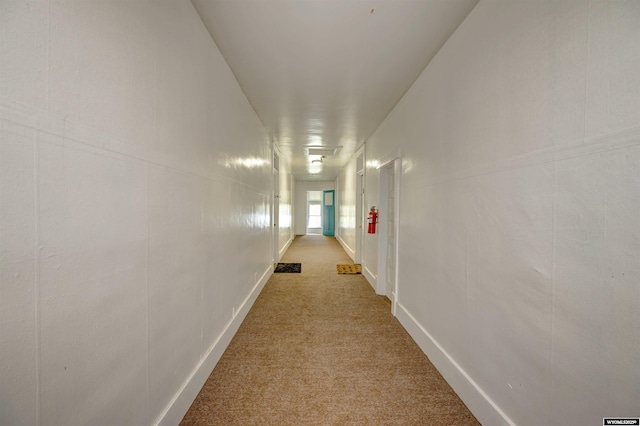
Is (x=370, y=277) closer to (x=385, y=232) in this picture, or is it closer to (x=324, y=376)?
(x=385, y=232)

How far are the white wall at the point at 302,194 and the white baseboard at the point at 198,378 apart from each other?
32.6ft

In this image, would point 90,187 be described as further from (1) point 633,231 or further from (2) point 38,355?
(1) point 633,231

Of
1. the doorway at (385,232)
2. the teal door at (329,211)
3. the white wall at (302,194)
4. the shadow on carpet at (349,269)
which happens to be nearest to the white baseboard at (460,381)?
the doorway at (385,232)

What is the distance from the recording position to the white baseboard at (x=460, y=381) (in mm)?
1571

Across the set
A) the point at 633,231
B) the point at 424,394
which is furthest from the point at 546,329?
the point at 424,394

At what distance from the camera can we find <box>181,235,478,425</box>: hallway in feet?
5.76

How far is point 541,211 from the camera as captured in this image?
1250 mm

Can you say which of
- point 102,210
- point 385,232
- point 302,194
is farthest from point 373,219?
point 302,194

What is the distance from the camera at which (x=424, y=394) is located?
1.97m

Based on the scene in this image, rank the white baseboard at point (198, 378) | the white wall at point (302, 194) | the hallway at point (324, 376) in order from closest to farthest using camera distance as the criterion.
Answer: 1. the white baseboard at point (198, 378)
2. the hallway at point (324, 376)
3. the white wall at point (302, 194)

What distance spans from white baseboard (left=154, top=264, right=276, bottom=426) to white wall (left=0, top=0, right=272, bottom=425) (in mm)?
17

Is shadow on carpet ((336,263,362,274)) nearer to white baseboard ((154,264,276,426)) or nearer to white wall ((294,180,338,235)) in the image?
white baseboard ((154,264,276,426))

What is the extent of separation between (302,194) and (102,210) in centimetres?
1216

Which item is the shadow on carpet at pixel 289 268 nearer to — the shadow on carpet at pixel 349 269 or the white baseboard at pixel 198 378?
the shadow on carpet at pixel 349 269
